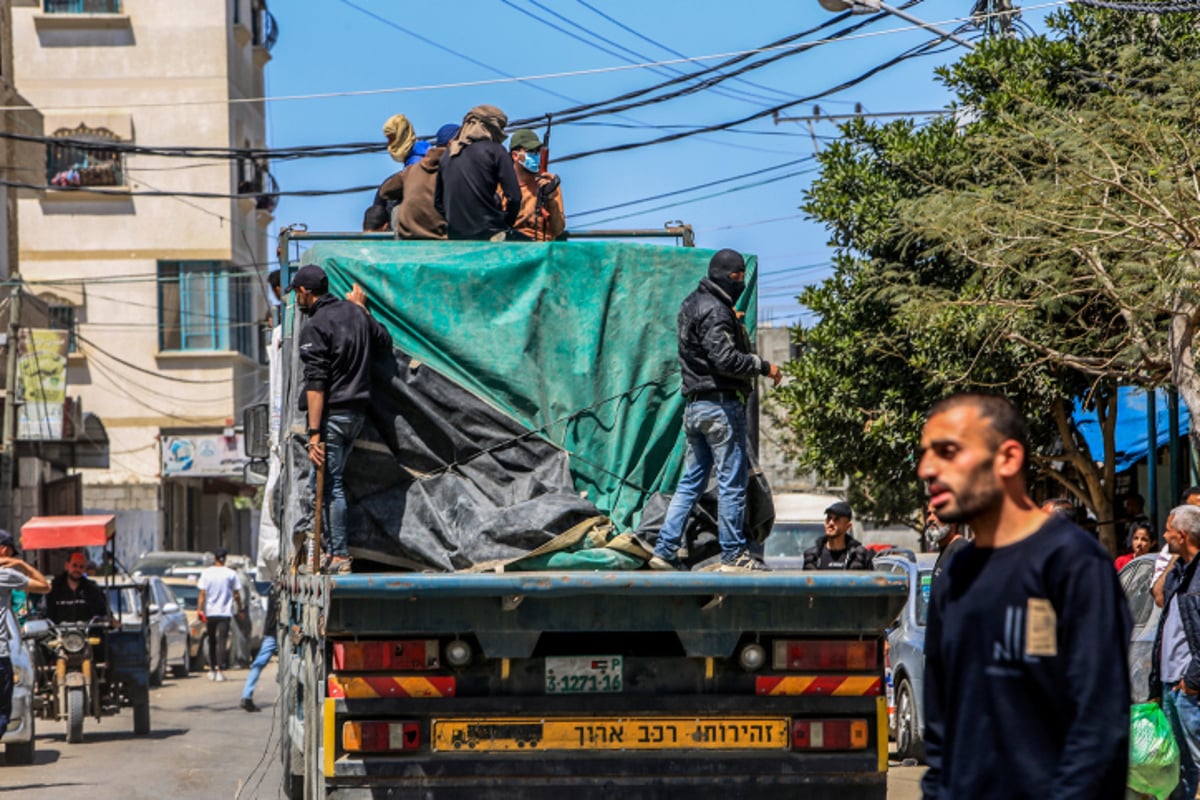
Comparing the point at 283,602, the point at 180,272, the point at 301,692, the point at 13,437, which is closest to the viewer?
the point at 301,692

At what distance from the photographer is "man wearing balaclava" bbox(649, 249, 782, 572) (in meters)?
8.03

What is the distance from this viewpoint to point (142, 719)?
16828 mm

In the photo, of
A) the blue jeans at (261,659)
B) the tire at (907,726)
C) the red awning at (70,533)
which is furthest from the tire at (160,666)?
the tire at (907,726)

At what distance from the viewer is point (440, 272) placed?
29.1 ft

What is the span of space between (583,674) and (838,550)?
3907 millimetres

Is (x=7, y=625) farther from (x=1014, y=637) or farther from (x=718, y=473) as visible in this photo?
(x=1014, y=637)

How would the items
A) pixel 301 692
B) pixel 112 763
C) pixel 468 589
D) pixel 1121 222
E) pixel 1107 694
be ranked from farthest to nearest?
pixel 112 763 → pixel 1121 222 → pixel 301 692 → pixel 468 589 → pixel 1107 694

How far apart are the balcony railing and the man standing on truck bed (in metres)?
40.9

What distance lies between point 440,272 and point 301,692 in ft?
7.92

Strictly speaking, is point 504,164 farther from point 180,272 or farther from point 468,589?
point 180,272

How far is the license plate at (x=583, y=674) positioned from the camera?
7562 mm

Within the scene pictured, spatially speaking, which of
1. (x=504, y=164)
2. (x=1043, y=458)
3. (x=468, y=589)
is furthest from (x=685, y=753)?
(x=1043, y=458)

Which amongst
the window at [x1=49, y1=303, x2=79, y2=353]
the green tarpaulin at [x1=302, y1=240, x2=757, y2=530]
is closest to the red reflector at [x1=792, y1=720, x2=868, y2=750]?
the green tarpaulin at [x1=302, y1=240, x2=757, y2=530]

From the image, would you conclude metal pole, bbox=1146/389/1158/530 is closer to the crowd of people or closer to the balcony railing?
the crowd of people
